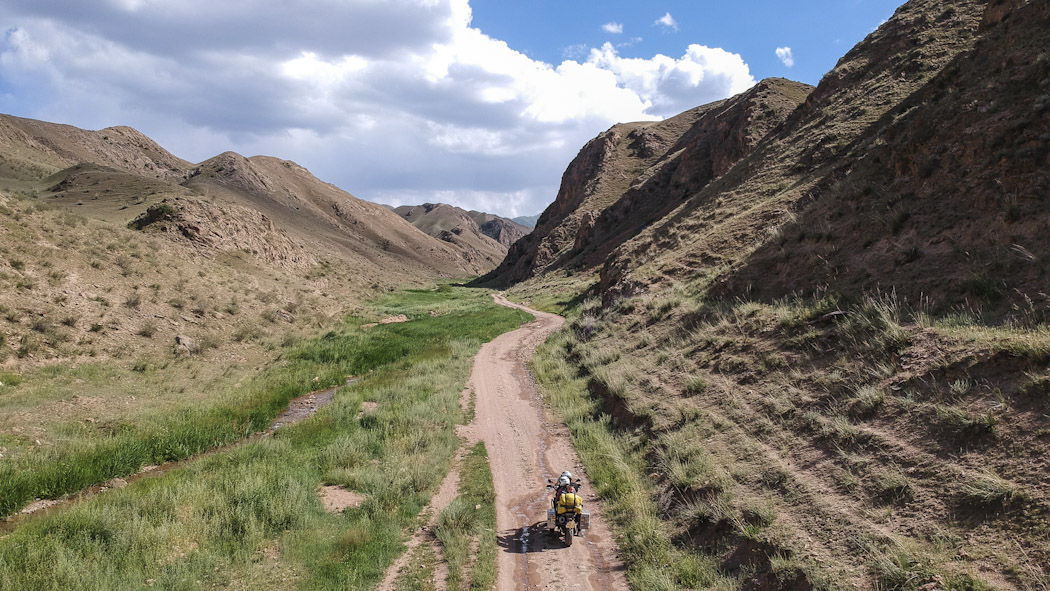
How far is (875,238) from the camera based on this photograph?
14.1m

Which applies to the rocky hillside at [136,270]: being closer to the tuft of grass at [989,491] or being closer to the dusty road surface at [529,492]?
the dusty road surface at [529,492]

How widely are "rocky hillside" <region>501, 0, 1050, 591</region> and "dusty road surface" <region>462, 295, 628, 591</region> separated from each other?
0.65m

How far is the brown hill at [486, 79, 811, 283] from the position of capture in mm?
59138

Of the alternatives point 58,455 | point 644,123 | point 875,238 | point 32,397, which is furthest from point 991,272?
point 644,123

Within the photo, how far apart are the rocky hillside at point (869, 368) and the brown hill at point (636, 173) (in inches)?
1437

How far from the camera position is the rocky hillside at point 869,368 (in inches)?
238

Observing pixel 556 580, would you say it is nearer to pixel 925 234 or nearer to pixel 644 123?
pixel 925 234

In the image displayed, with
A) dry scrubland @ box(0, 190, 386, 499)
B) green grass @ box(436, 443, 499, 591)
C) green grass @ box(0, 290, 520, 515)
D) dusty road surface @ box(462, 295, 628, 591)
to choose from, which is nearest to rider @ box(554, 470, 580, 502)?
dusty road surface @ box(462, 295, 628, 591)

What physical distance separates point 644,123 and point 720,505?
4510 inches

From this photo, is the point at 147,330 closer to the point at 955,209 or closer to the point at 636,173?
the point at 955,209

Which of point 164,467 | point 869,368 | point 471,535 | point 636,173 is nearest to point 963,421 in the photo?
point 869,368

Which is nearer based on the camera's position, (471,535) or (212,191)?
(471,535)

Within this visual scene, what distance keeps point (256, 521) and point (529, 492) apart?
538cm

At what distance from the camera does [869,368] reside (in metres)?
9.24
